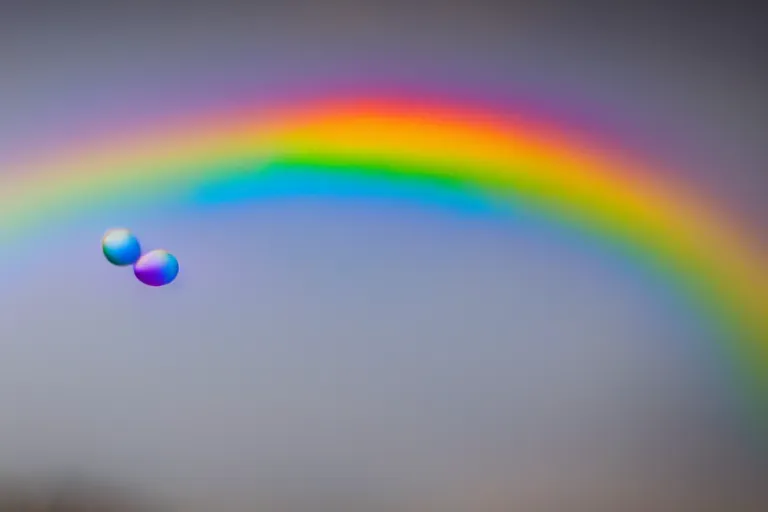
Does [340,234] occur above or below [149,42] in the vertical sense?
below

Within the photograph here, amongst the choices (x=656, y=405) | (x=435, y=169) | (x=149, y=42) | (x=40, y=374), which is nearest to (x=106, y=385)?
(x=40, y=374)

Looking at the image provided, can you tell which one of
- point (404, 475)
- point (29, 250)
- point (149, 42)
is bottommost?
point (404, 475)

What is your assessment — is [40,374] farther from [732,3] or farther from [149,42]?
[732,3]

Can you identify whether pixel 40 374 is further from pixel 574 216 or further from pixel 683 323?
pixel 683 323

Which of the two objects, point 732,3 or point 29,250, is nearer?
point 732,3
